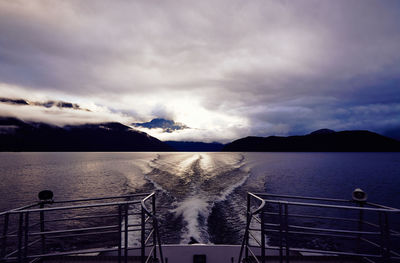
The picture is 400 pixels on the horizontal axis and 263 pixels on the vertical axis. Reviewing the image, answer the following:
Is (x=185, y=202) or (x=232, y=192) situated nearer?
(x=185, y=202)

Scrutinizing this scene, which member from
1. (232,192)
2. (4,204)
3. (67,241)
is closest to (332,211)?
(232,192)

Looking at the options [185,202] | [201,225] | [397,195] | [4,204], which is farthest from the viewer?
[397,195]

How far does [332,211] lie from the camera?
16.6 m

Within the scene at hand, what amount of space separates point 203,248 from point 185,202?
445 inches

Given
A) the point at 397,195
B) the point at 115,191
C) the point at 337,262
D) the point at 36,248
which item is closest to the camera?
the point at 337,262

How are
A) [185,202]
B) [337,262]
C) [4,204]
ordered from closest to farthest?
[337,262]
[185,202]
[4,204]

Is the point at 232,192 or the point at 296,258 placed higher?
the point at 296,258

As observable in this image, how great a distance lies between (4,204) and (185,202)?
15316 mm

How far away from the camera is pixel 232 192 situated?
1998cm

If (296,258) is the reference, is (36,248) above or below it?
below

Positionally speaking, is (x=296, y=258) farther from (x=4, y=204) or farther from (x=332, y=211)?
(x=4, y=204)

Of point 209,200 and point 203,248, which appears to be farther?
point 209,200

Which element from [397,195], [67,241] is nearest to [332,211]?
[397,195]

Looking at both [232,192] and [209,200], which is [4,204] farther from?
[232,192]
